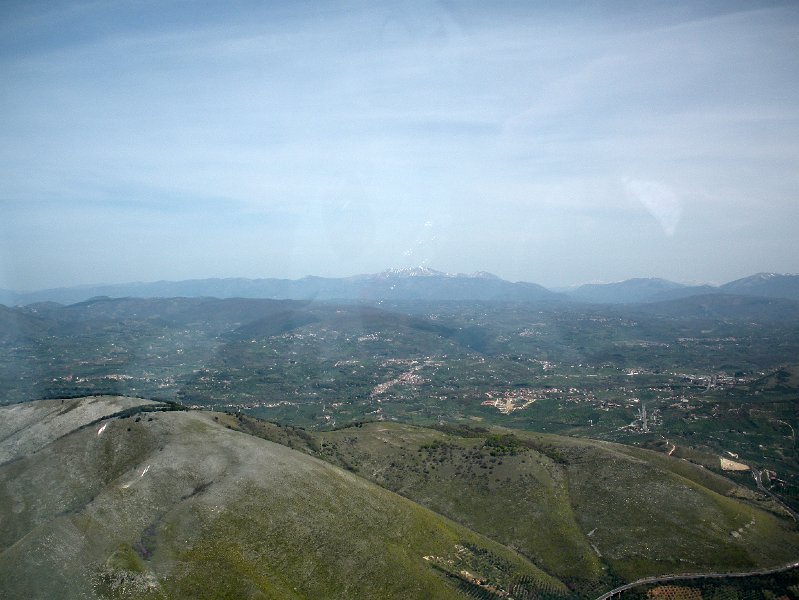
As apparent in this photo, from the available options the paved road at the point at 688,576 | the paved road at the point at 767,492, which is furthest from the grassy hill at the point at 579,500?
the paved road at the point at 767,492

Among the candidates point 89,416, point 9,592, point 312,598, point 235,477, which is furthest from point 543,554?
point 89,416

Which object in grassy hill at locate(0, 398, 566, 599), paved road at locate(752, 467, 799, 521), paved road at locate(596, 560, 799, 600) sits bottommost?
paved road at locate(752, 467, 799, 521)

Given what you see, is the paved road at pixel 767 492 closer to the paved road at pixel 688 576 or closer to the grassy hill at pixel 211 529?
the paved road at pixel 688 576

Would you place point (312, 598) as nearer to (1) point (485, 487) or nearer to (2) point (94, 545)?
(2) point (94, 545)

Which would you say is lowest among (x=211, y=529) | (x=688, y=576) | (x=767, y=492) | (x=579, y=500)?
(x=767, y=492)

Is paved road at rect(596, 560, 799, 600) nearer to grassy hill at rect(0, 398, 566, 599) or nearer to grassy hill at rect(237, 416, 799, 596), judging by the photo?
grassy hill at rect(237, 416, 799, 596)

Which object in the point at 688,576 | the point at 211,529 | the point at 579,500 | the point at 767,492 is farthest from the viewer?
the point at 767,492

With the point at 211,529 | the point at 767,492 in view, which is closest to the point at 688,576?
the point at 767,492

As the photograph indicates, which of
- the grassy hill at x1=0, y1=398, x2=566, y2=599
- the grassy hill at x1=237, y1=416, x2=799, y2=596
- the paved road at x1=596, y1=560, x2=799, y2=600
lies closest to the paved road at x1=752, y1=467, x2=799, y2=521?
the grassy hill at x1=237, y1=416, x2=799, y2=596

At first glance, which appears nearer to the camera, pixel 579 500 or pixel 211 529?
pixel 211 529

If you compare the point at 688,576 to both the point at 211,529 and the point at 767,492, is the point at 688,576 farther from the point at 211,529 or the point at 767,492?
the point at 211,529
